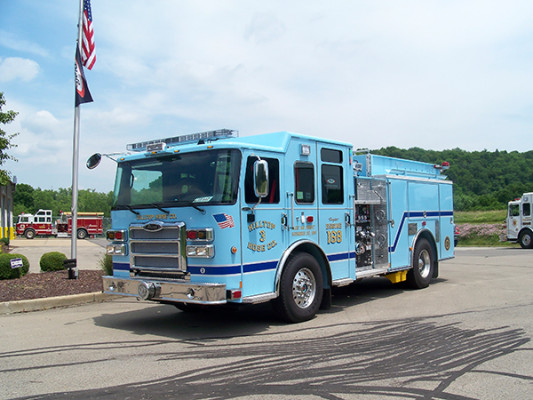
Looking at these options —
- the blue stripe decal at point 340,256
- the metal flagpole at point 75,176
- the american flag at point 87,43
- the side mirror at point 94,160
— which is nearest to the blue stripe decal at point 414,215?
the blue stripe decal at point 340,256

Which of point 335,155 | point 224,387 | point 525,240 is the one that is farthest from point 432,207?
point 525,240

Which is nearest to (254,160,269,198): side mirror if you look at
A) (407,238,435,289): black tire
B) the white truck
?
(407,238,435,289): black tire

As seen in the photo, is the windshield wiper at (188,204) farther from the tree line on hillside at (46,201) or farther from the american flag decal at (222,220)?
the tree line on hillside at (46,201)

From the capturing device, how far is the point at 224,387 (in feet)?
15.5

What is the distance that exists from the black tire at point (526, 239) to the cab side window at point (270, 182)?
2285 centimetres

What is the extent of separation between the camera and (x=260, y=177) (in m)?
6.68

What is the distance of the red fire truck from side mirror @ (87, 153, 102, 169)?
39.9m

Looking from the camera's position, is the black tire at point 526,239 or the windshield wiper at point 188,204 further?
the black tire at point 526,239

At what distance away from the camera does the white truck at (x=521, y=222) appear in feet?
84.4

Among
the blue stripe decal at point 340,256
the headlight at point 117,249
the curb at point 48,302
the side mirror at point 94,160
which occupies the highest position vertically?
the side mirror at point 94,160

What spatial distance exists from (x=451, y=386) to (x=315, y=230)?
3.65 metres

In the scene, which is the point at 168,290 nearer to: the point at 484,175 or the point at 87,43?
the point at 87,43

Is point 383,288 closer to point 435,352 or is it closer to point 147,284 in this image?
point 435,352

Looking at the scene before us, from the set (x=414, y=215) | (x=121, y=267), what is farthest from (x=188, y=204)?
(x=414, y=215)
